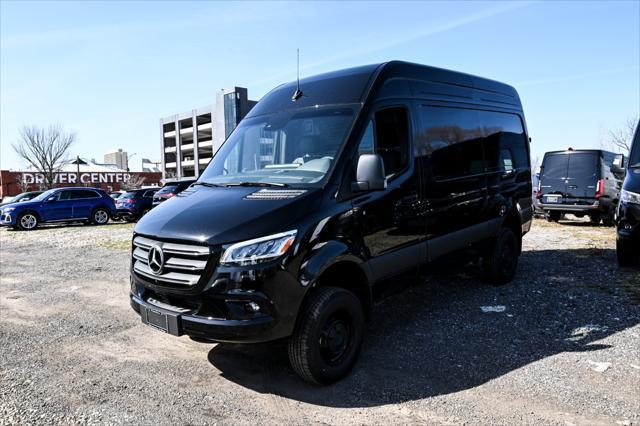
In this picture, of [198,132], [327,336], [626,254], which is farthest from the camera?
[198,132]

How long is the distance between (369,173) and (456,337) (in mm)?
2010

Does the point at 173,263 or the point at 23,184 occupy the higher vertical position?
the point at 173,263

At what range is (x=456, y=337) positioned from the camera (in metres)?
4.48

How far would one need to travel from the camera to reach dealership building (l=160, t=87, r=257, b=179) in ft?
266

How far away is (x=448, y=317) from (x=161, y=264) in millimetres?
3180

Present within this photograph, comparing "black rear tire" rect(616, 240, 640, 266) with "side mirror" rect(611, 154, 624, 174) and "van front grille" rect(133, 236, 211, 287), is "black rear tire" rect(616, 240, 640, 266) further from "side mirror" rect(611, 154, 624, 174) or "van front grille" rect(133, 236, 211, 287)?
"van front grille" rect(133, 236, 211, 287)

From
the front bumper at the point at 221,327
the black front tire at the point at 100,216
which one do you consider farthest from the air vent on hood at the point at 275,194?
the black front tire at the point at 100,216

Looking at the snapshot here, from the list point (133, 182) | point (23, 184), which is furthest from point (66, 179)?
point (133, 182)

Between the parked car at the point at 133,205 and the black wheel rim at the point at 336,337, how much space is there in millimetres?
18654

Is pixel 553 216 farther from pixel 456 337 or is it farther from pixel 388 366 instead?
pixel 388 366

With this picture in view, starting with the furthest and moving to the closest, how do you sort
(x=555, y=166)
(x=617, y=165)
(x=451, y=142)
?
(x=555, y=166) → (x=617, y=165) → (x=451, y=142)

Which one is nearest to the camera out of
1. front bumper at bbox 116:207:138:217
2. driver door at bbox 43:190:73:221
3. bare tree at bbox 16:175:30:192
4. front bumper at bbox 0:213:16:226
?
front bumper at bbox 0:213:16:226

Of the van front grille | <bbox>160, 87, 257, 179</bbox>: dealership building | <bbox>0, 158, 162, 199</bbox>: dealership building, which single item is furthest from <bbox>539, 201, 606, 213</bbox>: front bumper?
<bbox>160, 87, 257, 179</bbox>: dealership building

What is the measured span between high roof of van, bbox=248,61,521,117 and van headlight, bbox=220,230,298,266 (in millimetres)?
1635
